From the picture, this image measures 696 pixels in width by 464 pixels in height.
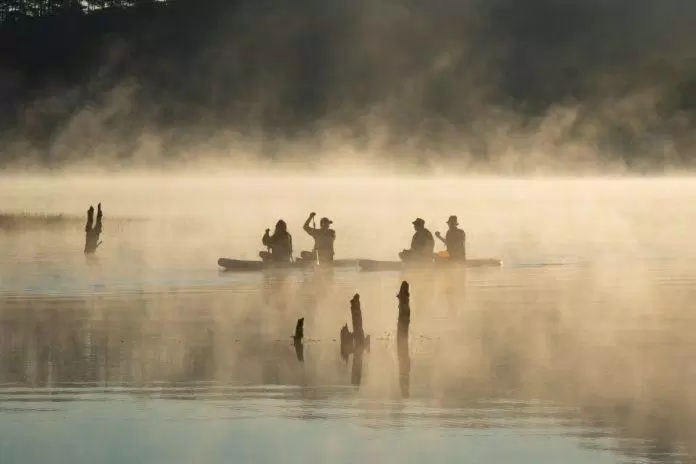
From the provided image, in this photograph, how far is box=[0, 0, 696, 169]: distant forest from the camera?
509ft

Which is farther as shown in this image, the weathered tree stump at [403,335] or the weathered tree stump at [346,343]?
the weathered tree stump at [346,343]

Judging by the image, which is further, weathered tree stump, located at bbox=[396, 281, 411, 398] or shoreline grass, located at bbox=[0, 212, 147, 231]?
shoreline grass, located at bbox=[0, 212, 147, 231]

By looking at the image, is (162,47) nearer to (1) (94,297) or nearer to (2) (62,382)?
(1) (94,297)

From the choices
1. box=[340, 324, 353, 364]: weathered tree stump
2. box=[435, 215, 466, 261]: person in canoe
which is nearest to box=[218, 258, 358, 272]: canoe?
box=[435, 215, 466, 261]: person in canoe

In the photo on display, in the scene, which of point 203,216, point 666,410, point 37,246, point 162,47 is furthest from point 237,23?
point 666,410

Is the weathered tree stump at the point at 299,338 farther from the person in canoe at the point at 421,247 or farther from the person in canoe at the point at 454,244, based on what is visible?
the person in canoe at the point at 454,244

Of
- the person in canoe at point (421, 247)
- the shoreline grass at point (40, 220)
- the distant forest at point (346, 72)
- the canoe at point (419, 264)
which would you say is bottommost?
the canoe at point (419, 264)

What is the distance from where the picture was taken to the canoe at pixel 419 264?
4951 cm

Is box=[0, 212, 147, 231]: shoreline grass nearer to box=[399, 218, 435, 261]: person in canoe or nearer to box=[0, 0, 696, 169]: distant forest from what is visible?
box=[399, 218, 435, 261]: person in canoe

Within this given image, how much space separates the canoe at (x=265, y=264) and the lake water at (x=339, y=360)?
33cm

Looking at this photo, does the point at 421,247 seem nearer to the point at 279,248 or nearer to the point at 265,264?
the point at 279,248

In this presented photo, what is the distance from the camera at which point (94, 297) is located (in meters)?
43.4

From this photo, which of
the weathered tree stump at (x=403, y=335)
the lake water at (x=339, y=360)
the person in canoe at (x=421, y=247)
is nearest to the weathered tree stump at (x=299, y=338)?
the lake water at (x=339, y=360)

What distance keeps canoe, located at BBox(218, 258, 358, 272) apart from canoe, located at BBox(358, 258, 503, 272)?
82 cm
